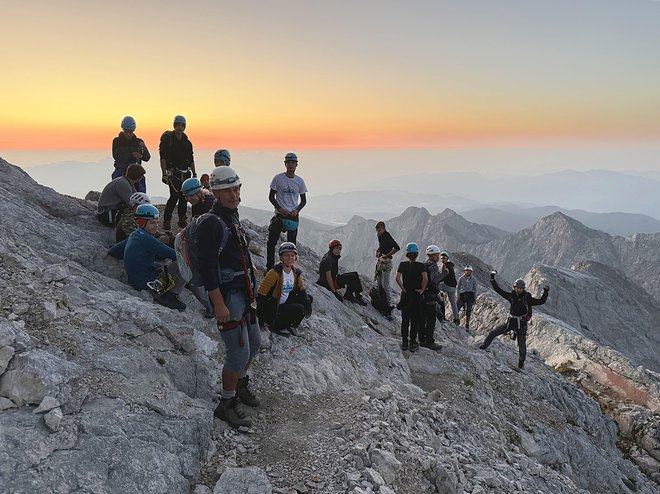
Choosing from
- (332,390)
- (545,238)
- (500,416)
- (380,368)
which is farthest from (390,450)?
(545,238)

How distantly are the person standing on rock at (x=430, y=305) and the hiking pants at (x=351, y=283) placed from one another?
128 inches

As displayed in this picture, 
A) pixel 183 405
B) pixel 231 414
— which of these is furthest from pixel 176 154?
pixel 231 414

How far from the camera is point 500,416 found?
13133mm

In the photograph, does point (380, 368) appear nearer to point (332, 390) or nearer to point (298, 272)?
point (332, 390)

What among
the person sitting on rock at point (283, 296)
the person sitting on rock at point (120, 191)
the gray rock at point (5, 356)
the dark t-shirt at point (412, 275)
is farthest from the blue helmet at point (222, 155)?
the gray rock at point (5, 356)

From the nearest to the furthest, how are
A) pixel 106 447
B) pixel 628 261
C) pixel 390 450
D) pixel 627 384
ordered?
pixel 106 447 → pixel 390 450 → pixel 627 384 → pixel 628 261

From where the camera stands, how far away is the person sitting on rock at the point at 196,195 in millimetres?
9797

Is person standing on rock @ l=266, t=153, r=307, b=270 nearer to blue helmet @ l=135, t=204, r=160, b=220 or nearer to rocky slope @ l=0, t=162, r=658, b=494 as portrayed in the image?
rocky slope @ l=0, t=162, r=658, b=494

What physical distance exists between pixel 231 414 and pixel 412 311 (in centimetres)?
795

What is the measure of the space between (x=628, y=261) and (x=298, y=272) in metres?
158

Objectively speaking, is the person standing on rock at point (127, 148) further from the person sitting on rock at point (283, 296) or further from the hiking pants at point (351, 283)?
A: the hiking pants at point (351, 283)

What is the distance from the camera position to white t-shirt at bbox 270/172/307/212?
42.4ft

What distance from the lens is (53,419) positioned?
15.9 feet

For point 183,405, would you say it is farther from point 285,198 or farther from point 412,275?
point 412,275
